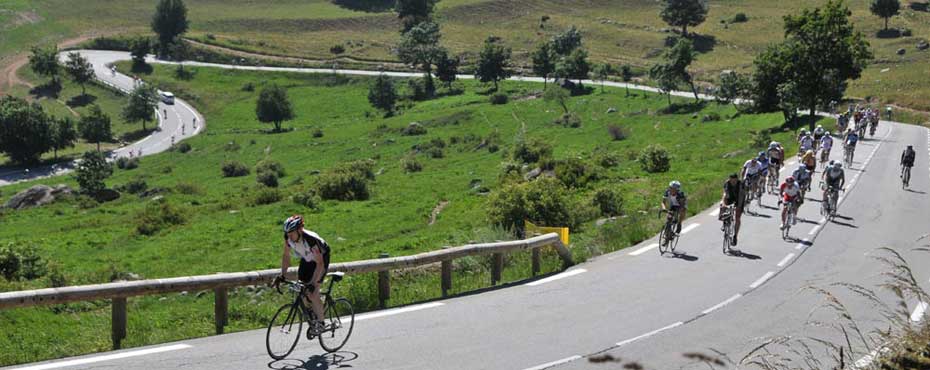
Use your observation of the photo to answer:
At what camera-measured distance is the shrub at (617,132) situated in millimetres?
65963

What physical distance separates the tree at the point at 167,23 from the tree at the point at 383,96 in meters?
48.7

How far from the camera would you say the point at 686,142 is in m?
60.4

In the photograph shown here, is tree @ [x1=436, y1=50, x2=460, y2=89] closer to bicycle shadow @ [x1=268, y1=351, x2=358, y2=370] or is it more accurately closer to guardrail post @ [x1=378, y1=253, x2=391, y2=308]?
guardrail post @ [x1=378, y1=253, x2=391, y2=308]

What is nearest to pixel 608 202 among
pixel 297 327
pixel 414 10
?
pixel 297 327

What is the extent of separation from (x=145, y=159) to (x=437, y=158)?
33.5 m

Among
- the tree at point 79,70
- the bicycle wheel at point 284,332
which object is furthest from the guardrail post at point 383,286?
the tree at point 79,70

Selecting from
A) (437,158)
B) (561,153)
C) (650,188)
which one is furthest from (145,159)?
(650,188)

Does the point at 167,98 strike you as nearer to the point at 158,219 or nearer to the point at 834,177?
Answer: the point at 158,219

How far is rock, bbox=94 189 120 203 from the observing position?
60.3 meters

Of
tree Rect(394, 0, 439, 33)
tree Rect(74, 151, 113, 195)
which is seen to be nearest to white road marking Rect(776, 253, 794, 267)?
tree Rect(74, 151, 113, 195)

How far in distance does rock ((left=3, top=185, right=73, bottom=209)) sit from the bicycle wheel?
53.7 metres

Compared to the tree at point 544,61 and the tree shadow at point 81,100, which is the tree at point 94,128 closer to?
the tree shadow at point 81,100

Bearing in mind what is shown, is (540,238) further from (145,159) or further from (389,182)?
(145,159)

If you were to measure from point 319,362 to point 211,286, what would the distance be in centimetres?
253
